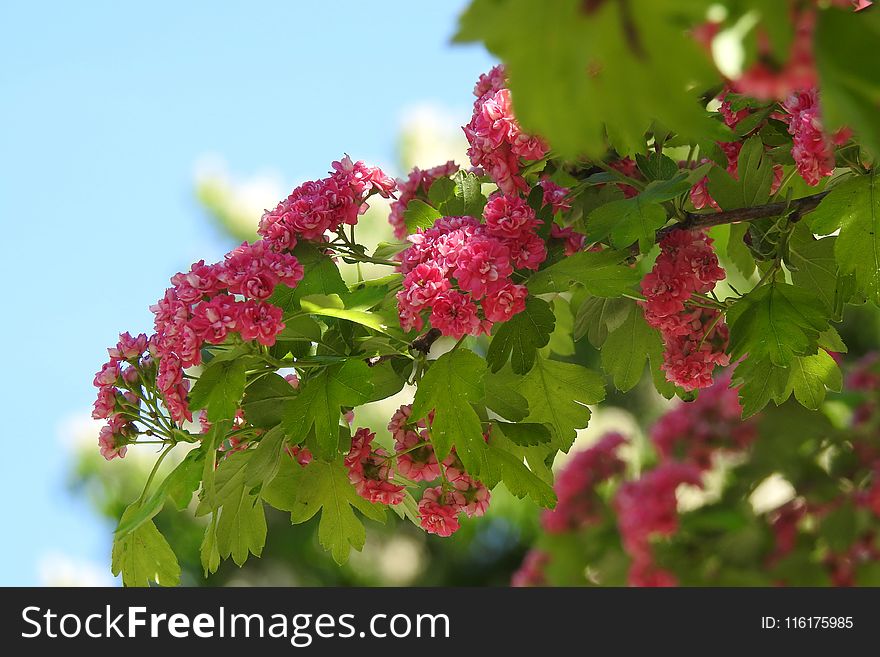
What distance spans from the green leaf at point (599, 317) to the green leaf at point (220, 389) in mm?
512

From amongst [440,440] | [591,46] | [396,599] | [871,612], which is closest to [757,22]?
[591,46]

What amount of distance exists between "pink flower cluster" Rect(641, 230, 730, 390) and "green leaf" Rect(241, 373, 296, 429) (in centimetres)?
48

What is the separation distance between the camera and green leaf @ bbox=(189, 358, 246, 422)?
3.97ft

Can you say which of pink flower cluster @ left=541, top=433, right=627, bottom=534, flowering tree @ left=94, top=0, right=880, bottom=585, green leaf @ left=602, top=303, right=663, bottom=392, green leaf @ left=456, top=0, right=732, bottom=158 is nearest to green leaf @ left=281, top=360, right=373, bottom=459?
flowering tree @ left=94, top=0, right=880, bottom=585

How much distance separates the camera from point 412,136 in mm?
9258

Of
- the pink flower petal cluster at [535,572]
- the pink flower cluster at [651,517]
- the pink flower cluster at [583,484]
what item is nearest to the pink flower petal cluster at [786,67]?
the pink flower cluster at [651,517]

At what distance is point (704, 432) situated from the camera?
3525 millimetres

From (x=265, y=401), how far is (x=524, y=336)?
1.08 ft

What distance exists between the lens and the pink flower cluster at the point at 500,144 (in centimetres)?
132

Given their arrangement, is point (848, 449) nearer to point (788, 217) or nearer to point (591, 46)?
point (788, 217)

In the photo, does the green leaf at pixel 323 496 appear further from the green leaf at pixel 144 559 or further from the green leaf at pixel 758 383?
the green leaf at pixel 758 383

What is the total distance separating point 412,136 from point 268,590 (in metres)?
7.43

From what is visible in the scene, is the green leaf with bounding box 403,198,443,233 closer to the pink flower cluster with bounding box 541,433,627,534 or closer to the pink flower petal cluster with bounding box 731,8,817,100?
the pink flower petal cluster with bounding box 731,8,817,100

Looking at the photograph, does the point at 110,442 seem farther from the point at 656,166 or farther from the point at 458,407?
the point at 656,166
